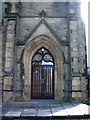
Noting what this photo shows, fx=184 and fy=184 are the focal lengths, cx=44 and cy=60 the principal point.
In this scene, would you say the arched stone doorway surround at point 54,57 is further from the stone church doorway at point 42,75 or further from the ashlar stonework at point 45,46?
the stone church doorway at point 42,75

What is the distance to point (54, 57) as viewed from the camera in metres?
11.3

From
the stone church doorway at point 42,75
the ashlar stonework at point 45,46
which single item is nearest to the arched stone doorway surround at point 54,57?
the ashlar stonework at point 45,46

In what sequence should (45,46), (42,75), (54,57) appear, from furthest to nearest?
1. (42,75)
2. (45,46)
3. (54,57)

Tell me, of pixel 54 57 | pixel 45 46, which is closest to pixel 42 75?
pixel 54 57

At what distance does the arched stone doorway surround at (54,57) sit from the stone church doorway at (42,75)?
1.28ft

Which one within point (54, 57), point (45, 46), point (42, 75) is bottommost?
point (42, 75)

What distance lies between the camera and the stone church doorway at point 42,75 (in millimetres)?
11625

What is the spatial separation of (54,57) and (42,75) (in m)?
1.47

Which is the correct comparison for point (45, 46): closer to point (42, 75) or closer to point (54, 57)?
point (54, 57)

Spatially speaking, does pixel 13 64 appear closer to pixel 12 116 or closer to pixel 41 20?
pixel 41 20

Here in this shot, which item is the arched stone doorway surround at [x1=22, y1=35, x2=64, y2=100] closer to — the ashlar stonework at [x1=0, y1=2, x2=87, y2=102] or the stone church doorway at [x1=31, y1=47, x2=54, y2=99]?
the ashlar stonework at [x1=0, y1=2, x2=87, y2=102]

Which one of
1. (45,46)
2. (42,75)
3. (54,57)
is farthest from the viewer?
(42,75)

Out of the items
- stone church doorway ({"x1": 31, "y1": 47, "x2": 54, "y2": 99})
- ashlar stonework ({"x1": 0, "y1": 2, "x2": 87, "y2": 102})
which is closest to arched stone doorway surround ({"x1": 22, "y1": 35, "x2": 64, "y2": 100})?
ashlar stonework ({"x1": 0, "y1": 2, "x2": 87, "y2": 102})

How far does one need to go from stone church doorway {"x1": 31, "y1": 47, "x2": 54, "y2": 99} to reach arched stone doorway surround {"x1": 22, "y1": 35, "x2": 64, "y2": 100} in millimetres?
390
